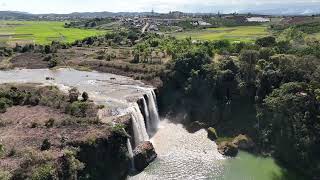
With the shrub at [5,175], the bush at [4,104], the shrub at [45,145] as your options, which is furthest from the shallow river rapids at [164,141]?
the shrub at [5,175]

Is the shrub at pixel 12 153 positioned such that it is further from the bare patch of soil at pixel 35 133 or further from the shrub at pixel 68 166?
the shrub at pixel 68 166

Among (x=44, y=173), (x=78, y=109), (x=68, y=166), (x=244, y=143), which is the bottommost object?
(x=244, y=143)

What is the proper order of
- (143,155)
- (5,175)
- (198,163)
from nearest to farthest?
(5,175) < (143,155) < (198,163)

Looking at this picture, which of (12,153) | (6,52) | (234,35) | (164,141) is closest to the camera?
(12,153)

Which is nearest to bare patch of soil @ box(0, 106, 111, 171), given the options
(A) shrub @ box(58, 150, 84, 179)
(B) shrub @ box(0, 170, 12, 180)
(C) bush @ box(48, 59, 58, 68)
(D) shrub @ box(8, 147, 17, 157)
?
(D) shrub @ box(8, 147, 17, 157)

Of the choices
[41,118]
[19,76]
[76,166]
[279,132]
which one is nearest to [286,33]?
[279,132]

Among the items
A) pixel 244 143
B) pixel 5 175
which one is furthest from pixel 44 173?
pixel 244 143

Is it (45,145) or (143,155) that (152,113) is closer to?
(143,155)
